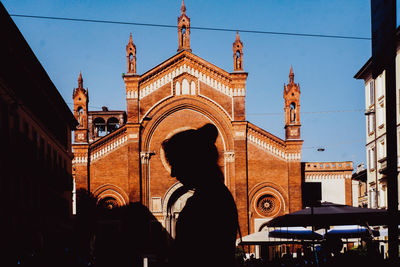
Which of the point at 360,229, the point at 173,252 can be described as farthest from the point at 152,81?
the point at 173,252

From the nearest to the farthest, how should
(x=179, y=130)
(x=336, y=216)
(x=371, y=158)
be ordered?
1. (x=336, y=216)
2. (x=179, y=130)
3. (x=371, y=158)

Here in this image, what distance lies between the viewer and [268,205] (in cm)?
3616

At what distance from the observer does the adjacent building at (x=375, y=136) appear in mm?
35500

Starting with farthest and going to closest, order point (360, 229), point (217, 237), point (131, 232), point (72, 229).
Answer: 1. point (72, 229)
2. point (131, 232)
3. point (360, 229)
4. point (217, 237)

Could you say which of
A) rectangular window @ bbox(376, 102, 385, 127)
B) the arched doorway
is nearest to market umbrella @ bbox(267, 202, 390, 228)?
the arched doorway

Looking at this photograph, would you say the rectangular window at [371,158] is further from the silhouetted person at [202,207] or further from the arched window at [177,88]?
the silhouetted person at [202,207]

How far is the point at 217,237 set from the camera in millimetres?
2564

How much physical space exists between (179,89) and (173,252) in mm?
34318

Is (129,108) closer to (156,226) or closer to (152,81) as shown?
(152,81)

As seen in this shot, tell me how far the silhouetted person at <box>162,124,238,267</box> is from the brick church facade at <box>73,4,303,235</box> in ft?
107

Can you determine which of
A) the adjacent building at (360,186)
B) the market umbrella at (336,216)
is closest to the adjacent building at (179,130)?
the adjacent building at (360,186)

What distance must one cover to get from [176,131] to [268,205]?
6.94 m

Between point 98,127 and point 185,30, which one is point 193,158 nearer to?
point 185,30

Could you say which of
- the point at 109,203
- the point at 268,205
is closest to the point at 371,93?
the point at 268,205
